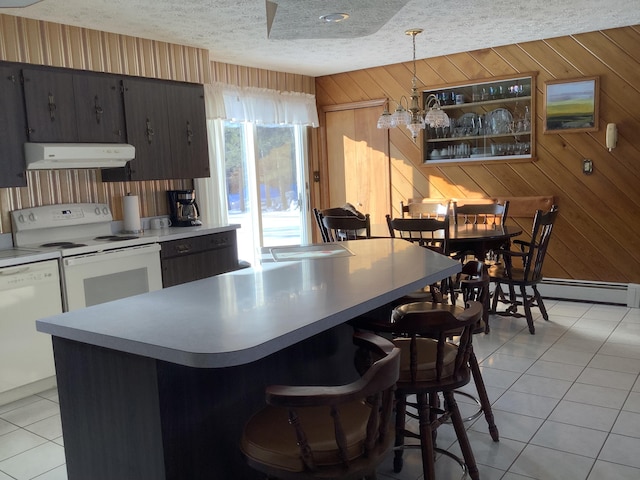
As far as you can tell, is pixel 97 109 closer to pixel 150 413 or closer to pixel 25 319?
pixel 25 319

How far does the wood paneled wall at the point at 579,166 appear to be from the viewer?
500cm

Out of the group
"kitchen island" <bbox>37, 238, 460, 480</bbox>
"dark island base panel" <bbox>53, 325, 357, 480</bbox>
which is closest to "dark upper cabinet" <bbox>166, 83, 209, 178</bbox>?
"kitchen island" <bbox>37, 238, 460, 480</bbox>

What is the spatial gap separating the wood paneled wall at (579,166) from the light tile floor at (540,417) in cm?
107

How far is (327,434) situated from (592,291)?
4447mm

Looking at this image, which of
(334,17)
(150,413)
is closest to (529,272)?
(334,17)

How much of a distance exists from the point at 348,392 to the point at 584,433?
6.27 feet

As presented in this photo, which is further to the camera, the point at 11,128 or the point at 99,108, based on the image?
the point at 99,108

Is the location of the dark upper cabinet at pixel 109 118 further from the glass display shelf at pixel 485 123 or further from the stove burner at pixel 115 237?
the glass display shelf at pixel 485 123

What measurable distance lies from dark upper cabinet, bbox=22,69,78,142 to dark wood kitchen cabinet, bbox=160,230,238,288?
1.07 m

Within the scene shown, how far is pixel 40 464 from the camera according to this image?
2756mm

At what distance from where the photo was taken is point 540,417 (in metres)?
2.98

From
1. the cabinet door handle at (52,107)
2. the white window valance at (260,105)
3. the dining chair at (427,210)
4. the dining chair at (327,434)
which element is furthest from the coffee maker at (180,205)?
the dining chair at (327,434)

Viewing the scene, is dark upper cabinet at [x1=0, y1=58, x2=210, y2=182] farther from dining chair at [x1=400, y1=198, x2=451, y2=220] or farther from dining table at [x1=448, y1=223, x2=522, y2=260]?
dining table at [x1=448, y1=223, x2=522, y2=260]

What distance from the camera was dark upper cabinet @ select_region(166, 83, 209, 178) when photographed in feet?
15.8
